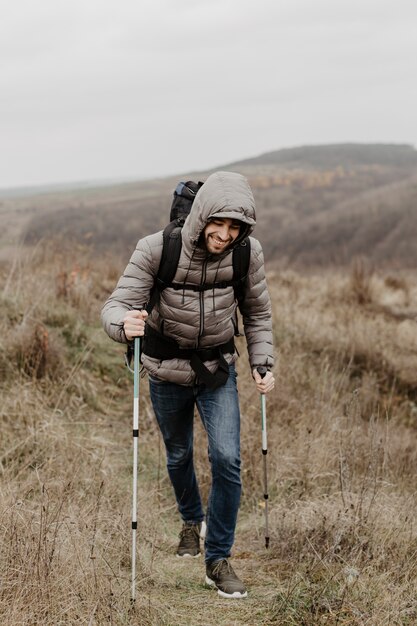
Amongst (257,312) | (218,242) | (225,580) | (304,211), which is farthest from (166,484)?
(304,211)

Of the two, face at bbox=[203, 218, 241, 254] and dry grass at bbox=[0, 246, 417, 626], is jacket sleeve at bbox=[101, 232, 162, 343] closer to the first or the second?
face at bbox=[203, 218, 241, 254]

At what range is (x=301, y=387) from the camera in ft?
24.1

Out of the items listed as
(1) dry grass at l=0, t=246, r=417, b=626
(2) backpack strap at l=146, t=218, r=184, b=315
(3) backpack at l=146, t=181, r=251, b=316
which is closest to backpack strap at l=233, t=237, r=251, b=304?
(3) backpack at l=146, t=181, r=251, b=316

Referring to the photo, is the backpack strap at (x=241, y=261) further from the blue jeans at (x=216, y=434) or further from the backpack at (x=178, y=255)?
the blue jeans at (x=216, y=434)

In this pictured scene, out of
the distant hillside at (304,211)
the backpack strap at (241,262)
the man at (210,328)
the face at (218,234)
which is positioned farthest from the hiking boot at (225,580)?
the distant hillside at (304,211)

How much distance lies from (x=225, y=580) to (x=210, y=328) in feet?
4.45

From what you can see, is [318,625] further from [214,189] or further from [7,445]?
[7,445]

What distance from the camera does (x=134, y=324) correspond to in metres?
3.29

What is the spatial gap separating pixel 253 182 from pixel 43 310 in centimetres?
4663

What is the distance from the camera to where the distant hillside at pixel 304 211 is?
25406 mm

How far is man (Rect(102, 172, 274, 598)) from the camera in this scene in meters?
3.34

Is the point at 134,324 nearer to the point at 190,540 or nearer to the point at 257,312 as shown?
the point at 257,312

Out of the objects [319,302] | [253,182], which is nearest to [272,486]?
[319,302]

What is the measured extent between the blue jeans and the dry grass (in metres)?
0.35
